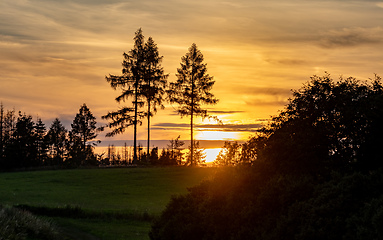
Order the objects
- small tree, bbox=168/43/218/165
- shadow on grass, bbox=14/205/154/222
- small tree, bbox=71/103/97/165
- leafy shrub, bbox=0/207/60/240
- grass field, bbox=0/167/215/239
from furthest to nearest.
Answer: small tree, bbox=71/103/97/165, small tree, bbox=168/43/218/165, shadow on grass, bbox=14/205/154/222, grass field, bbox=0/167/215/239, leafy shrub, bbox=0/207/60/240

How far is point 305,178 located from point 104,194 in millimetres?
30043

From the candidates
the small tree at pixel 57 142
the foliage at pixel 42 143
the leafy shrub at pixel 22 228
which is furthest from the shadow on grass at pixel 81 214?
the small tree at pixel 57 142

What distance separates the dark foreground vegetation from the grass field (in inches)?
158

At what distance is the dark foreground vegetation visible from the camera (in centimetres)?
1077

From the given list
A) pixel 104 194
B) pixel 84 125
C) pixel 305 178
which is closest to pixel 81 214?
pixel 104 194

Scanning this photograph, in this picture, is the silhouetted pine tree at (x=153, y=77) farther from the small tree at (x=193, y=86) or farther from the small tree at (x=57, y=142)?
the small tree at (x=57, y=142)

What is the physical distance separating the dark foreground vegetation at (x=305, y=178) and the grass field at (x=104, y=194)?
401cm

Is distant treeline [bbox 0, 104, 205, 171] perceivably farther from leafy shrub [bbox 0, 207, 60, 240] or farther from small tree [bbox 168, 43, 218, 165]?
leafy shrub [bbox 0, 207, 60, 240]

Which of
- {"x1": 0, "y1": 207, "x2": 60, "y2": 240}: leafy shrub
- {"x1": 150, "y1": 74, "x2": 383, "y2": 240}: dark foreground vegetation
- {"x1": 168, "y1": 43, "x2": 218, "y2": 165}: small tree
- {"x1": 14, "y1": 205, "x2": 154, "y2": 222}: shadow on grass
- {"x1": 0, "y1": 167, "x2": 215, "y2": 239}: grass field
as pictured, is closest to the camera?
{"x1": 150, "y1": 74, "x2": 383, "y2": 240}: dark foreground vegetation

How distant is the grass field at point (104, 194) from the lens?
24797 millimetres

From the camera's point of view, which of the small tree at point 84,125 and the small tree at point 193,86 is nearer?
the small tree at point 193,86

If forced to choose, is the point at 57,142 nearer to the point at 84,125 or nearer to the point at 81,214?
the point at 84,125

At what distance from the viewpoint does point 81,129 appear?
95625 millimetres

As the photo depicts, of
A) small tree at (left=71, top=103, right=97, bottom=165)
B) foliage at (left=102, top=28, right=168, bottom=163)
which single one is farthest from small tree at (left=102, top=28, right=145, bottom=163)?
small tree at (left=71, top=103, right=97, bottom=165)
